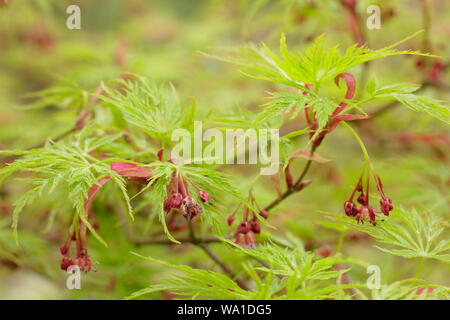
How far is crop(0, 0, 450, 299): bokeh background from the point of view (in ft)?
3.70

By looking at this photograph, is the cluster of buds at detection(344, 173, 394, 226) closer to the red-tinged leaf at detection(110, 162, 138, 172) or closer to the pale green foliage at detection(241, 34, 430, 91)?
the pale green foliage at detection(241, 34, 430, 91)

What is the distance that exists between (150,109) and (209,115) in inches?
4.0

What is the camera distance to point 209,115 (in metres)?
0.85

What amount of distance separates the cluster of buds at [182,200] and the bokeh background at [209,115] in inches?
6.4

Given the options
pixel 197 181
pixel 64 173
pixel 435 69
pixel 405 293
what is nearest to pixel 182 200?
pixel 197 181

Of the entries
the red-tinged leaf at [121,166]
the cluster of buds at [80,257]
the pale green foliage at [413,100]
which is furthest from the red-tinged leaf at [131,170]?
the pale green foliage at [413,100]

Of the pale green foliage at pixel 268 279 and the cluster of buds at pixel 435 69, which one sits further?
the cluster of buds at pixel 435 69

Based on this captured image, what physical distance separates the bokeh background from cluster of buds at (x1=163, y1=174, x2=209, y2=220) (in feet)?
0.53

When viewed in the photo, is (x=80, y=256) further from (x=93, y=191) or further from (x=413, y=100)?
(x=413, y=100)

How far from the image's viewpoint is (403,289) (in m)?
0.70

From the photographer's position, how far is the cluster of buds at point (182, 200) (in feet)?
2.24

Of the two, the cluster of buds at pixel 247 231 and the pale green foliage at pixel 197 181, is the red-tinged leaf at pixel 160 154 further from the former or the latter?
the cluster of buds at pixel 247 231

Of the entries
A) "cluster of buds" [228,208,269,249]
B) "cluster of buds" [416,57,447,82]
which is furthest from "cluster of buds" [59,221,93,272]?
"cluster of buds" [416,57,447,82]
